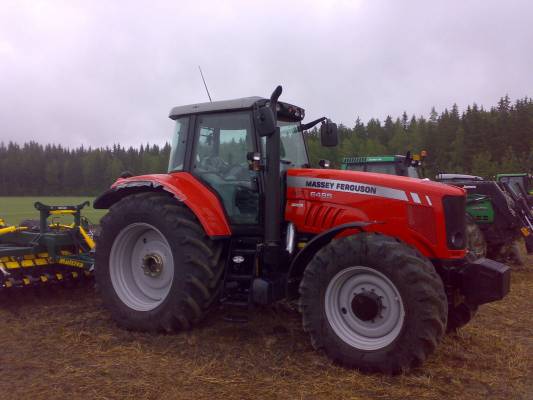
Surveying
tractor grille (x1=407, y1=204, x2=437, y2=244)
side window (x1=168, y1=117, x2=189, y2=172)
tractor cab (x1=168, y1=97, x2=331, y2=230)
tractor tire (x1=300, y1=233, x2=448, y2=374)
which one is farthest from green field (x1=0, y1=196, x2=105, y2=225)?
tractor grille (x1=407, y1=204, x2=437, y2=244)

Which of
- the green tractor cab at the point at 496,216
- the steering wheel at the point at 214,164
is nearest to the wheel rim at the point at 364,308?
the steering wheel at the point at 214,164

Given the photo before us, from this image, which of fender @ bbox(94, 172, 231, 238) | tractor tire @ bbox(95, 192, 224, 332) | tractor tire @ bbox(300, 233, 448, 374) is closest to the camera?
tractor tire @ bbox(300, 233, 448, 374)

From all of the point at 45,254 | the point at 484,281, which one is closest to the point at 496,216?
the point at 484,281

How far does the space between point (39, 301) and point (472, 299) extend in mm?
5106

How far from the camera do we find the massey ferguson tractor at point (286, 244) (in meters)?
4.07

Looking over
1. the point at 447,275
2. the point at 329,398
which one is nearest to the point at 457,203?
the point at 447,275

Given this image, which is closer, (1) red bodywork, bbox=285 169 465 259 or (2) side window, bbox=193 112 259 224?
(1) red bodywork, bbox=285 169 465 259

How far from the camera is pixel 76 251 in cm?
682

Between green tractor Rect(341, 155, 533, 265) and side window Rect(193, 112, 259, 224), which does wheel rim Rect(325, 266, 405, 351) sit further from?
green tractor Rect(341, 155, 533, 265)

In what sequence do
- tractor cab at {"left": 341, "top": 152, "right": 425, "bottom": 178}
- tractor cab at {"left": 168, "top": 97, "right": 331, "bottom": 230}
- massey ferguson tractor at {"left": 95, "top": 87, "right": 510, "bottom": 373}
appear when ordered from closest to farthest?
massey ferguson tractor at {"left": 95, "top": 87, "right": 510, "bottom": 373}, tractor cab at {"left": 168, "top": 97, "right": 331, "bottom": 230}, tractor cab at {"left": 341, "top": 152, "right": 425, "bottom": 178}

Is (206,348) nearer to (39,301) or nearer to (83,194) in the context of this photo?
(39,301)

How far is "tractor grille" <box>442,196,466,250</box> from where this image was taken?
4289mm

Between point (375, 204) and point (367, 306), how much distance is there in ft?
3.02

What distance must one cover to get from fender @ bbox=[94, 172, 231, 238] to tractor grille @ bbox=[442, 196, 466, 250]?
6.88ft
